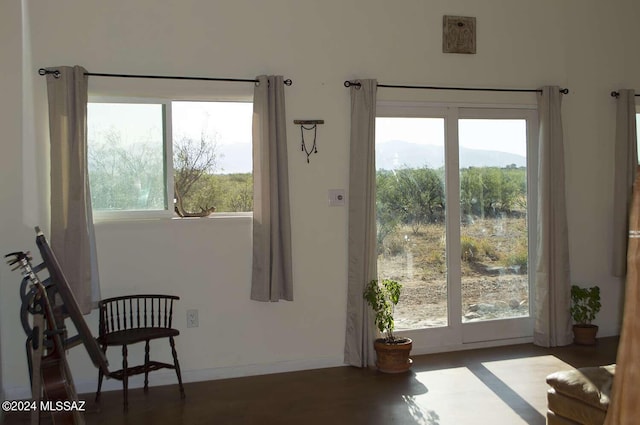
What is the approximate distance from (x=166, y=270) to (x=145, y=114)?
1.15 m

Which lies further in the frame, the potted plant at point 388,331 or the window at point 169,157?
the potted plant at point 388,331

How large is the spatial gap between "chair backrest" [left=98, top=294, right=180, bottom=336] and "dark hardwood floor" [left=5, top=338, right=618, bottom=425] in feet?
1.52

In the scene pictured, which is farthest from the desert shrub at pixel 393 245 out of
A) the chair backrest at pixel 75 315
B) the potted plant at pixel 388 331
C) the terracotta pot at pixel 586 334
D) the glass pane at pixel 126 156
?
the chair backrest at pixel 75 315

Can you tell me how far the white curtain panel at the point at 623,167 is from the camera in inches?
212

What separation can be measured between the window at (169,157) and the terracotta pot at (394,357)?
1492 millimetres

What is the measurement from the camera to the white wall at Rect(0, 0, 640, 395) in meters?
4.17

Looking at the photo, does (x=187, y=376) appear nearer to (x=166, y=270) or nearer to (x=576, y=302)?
(x=166, y=270)

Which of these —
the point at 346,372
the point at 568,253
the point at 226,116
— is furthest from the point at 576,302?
the point at 226,116

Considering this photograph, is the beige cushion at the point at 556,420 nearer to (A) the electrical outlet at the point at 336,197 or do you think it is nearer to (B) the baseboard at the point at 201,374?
(B) the baseboard at the point at 201,374

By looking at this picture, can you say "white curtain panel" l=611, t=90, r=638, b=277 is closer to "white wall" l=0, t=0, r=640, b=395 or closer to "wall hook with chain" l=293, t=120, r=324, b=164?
"white wall" l=0, t=0, r=640, b=395

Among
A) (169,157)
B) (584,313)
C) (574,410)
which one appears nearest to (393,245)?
(584,313)

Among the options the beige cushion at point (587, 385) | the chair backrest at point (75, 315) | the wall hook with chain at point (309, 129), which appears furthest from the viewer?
the wall hook with chain at point (309, 129)

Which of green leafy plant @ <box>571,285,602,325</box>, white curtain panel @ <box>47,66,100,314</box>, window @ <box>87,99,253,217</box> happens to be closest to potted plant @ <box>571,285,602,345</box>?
green leafy plant @ <box>571,285,602,325</box>

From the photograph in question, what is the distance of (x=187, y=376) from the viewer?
4.48 meters
